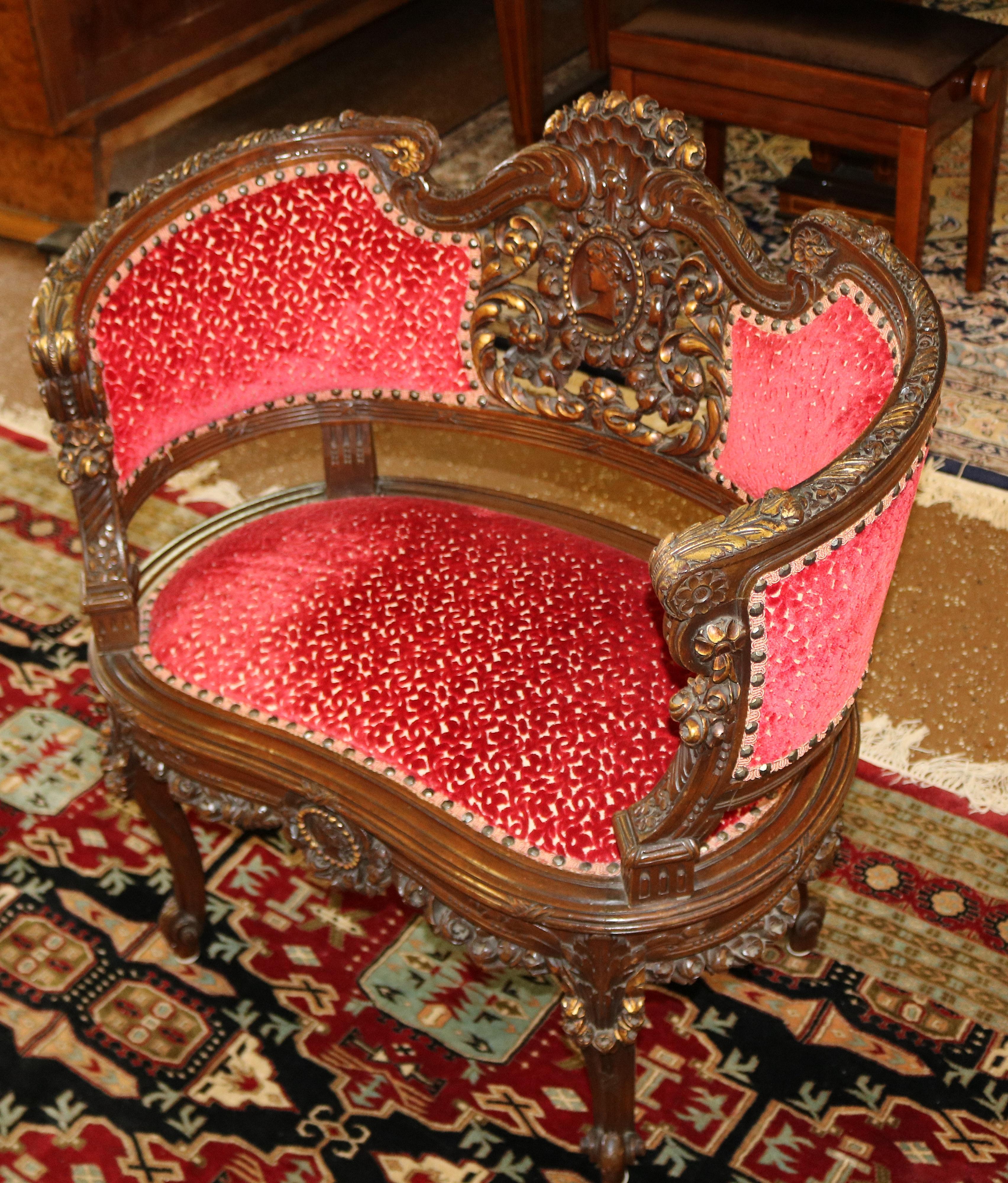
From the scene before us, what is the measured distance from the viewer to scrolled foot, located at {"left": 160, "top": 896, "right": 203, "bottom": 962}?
228cm

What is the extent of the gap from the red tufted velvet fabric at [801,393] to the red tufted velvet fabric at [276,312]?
0.43 meters

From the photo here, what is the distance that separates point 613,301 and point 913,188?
161 centimetres

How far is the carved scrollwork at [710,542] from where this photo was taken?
4.70 feet

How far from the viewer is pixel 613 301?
77.9 inches

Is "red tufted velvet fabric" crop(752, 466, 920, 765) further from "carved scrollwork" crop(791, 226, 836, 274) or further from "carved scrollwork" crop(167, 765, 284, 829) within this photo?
"carved scrollwork" crop(167, 765, 284, 829)

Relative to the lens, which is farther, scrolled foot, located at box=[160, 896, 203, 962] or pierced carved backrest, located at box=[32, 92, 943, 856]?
scrolled foot, located at box=[160, 896, 203, 962]

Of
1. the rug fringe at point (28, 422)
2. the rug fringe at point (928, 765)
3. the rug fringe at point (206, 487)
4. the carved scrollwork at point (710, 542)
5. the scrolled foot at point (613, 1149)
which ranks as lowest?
the scrolled foot at point (613, 1149)

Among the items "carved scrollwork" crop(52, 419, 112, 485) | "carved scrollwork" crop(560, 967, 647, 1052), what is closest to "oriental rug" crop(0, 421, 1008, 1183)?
"carved scrollwork" crop(560, 967, 647, 1052)

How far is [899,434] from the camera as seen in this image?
1.54 metres

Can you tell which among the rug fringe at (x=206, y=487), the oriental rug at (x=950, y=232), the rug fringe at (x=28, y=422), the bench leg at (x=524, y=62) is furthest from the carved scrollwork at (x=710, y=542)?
the bench leg at (x=524, y=62)

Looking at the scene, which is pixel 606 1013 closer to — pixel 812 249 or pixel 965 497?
pixel 812 249

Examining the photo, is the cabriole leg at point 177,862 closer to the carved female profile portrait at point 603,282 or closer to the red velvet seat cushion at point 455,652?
the red velvet seat cushion at point 455,652

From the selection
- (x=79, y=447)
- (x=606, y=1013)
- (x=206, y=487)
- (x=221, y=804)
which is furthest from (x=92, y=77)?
(x=606, y=1013)

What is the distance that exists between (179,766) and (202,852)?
52 centimetres
